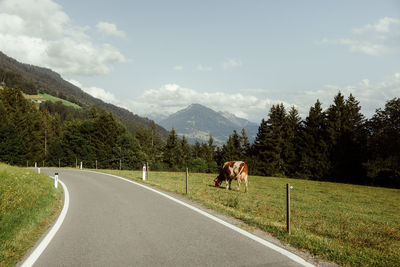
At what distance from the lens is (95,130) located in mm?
63469

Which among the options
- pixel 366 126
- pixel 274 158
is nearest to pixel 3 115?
pixel 274 158

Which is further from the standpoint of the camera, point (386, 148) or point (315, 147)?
point (315, 147)

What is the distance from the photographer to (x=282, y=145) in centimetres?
5350

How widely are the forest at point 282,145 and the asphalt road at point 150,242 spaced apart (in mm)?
34820

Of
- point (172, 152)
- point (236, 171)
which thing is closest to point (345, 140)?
point (236, 171)

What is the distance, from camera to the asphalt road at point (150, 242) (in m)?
4.61

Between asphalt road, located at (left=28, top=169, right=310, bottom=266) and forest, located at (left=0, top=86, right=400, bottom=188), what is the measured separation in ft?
114

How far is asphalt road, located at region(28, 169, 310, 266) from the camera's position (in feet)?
15.1

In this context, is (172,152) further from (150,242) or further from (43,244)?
(150,242)

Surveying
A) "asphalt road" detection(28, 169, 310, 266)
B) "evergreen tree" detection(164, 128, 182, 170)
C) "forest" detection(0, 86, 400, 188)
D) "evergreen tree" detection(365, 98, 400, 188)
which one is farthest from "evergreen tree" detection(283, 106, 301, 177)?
"asphalt road" detection(28, 169, 310, 266)

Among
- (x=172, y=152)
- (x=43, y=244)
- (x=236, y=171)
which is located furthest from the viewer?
(x=172, y=152)

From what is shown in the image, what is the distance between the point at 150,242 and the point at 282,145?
5137cm

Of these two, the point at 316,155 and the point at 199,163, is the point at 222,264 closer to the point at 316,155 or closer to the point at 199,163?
the point at 316,155

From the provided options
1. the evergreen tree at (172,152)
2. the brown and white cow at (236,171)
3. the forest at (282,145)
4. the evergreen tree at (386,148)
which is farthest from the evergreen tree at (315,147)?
the evergreen tree at (172,152)
